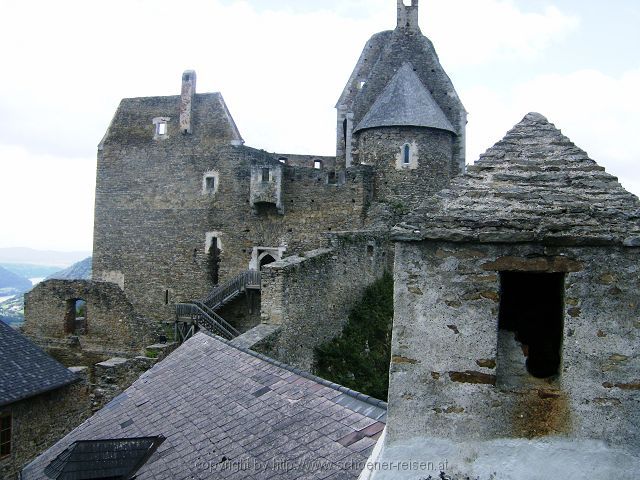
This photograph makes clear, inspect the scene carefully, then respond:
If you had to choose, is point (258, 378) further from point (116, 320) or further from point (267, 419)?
point (116, 320)

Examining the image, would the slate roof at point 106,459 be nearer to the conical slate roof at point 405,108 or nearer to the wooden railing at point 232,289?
the wooden railing at point 232,289

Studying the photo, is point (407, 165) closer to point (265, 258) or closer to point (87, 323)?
point (265, 258)

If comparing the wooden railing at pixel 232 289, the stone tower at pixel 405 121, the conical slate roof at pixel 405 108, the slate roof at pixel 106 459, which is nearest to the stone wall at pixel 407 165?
the stone tower at pixel 405 121

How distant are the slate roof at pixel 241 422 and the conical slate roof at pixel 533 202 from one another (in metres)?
2.74

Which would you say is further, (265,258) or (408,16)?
(408,16)

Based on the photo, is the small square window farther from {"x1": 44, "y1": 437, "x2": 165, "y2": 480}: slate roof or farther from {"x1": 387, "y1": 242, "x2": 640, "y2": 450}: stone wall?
{"x1": 387, "y1": 242, "x2": 640, "y2": 450}: stone wall

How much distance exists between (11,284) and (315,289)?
7365cm

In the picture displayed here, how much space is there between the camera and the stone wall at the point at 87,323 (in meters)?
21.4

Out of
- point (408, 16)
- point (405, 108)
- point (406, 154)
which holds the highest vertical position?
point (408, 16)

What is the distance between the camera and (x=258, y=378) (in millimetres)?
8195

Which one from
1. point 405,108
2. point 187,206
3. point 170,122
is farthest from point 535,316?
point 170,122

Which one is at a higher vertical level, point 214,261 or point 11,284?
point 214,261

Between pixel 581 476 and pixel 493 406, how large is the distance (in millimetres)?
591

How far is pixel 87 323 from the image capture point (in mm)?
21766
